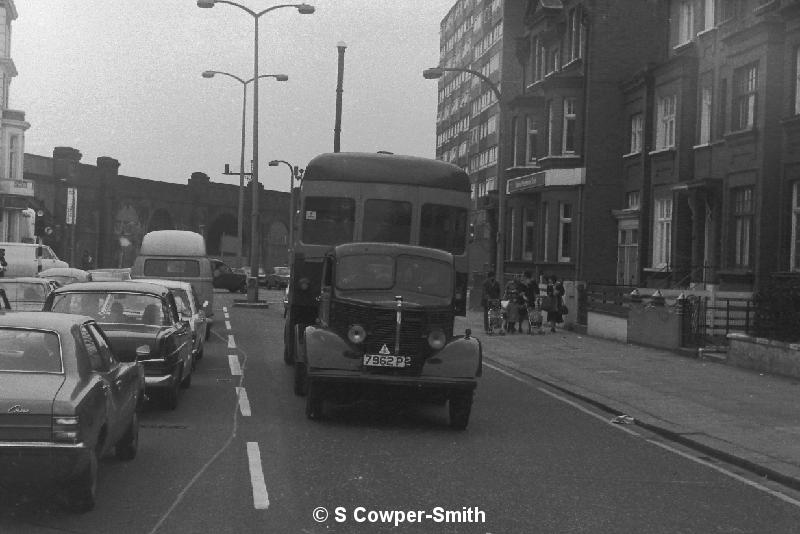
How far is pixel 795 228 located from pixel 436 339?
49.5 ft

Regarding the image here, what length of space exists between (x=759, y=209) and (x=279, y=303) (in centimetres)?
Result: 2583

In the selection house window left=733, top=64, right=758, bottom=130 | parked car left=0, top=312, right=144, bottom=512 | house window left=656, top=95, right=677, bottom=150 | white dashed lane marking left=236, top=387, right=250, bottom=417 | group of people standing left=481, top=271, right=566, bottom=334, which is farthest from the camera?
house window left=656, top=95, right=677, bottom=150

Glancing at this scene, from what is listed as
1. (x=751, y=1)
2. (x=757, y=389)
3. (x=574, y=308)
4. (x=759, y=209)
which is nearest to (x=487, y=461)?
(x=757, y=389)

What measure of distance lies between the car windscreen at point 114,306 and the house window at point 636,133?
24.7 m

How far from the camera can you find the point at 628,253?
38.1 meters

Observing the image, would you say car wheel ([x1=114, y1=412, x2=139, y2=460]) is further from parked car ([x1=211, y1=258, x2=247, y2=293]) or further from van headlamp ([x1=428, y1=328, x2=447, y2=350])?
parked car ([x1=211, y1=258, x2=247, y2=293])

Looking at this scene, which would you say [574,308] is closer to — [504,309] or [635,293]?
[504,309]

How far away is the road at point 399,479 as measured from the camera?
26.4 ft

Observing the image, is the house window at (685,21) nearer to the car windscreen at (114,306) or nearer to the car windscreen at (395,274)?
the car windscreen at (395,274)

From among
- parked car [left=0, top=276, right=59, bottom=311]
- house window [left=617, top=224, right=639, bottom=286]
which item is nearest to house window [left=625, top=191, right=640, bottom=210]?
house window [left=617, top=224, right=639, bottom=286]

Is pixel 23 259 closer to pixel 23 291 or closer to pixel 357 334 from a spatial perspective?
pixel 23 291

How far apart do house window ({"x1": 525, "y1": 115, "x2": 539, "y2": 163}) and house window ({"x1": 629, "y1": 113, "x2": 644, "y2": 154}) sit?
797 centimetres

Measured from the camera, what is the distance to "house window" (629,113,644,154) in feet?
121

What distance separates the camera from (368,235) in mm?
17562
